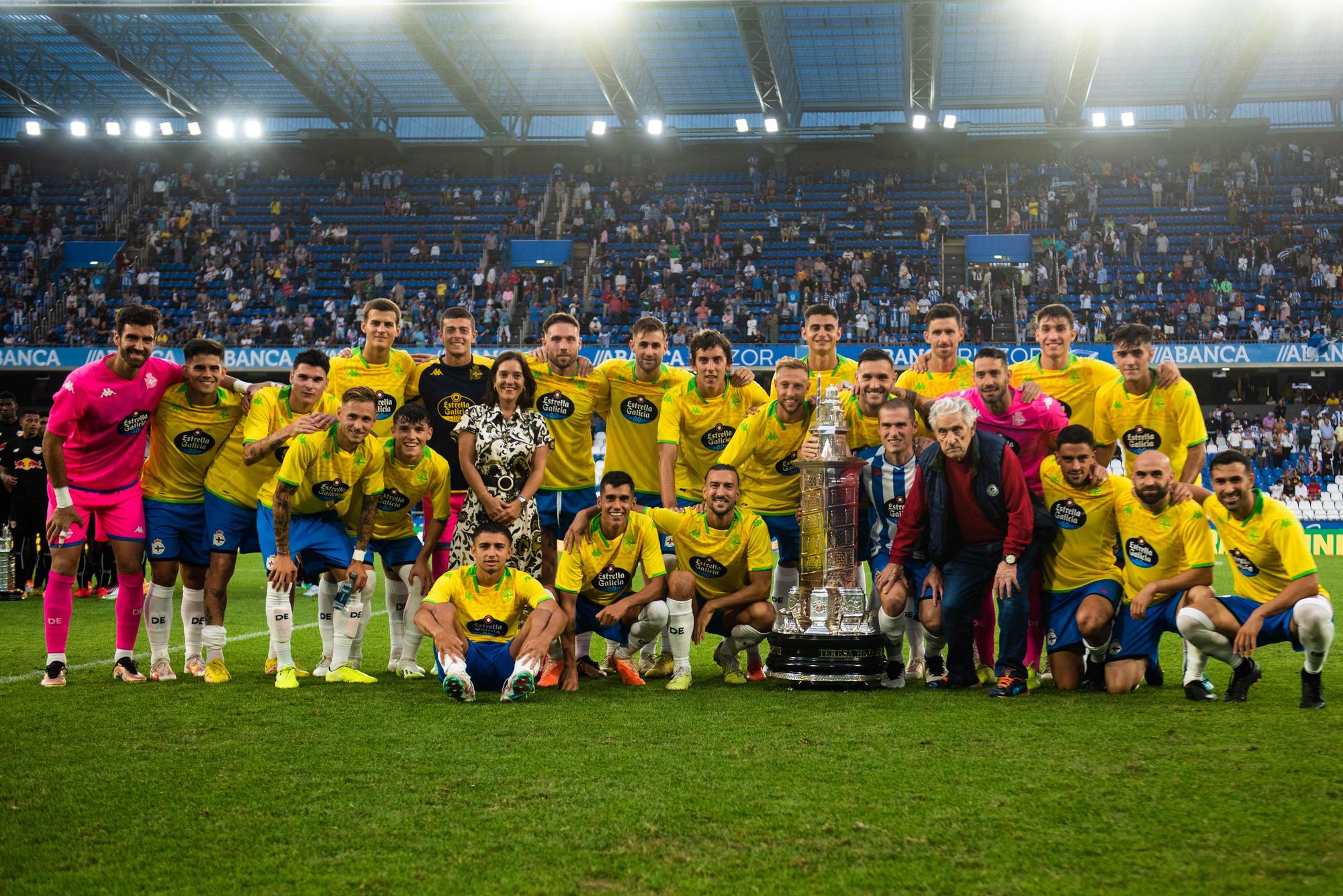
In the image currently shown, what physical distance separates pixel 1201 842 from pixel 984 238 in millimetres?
31403

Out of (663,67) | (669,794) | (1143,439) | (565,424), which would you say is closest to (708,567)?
(565,424)

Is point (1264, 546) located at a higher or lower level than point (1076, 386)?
lower

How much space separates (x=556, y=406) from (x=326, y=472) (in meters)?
1.64

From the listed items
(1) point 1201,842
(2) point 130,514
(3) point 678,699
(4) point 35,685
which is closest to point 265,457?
(2) point 130,514

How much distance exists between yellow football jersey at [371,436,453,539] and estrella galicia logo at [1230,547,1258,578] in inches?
182

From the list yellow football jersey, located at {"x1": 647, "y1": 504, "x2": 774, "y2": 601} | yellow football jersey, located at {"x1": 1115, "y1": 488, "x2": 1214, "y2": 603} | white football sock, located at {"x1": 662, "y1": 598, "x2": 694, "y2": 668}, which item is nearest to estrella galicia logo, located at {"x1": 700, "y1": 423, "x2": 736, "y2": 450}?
yellow football jersey, located at {"x1": 647, "y1": 504, "x2": 774, "y2": 601}

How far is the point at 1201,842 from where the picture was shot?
3240 mm

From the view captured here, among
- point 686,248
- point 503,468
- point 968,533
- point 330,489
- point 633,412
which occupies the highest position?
point 686,248

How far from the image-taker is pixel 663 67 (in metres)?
33.2

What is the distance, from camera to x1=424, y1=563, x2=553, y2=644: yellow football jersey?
6191 mm

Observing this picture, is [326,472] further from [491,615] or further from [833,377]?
[833,377]

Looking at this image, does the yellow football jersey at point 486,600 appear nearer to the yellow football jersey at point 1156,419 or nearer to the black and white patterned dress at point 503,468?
the black and white patterned dress at point 503,468

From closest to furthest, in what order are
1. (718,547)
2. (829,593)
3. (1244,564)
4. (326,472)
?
(1244,564) < (829,593) < (326,472) < (718,547)

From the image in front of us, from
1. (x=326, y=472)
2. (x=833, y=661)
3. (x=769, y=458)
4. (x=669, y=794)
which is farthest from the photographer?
(x=769, y=458)
